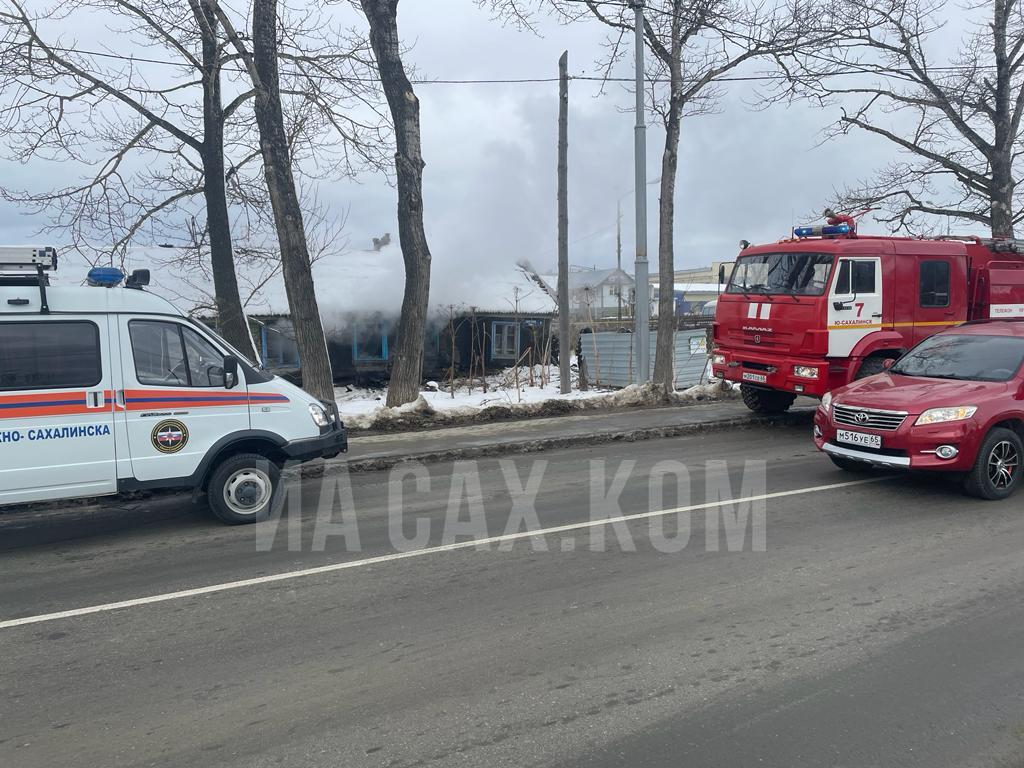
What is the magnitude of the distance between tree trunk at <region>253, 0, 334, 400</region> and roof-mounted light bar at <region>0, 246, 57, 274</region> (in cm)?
668

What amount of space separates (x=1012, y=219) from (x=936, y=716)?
59.5 feet

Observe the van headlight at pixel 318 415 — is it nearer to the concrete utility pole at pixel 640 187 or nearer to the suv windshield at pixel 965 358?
the suv windshield at pixel 965 358

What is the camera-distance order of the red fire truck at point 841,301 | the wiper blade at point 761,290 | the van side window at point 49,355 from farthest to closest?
1. the wiper blade at point 761,290
2. the red fire truck at point 841,301
3. the van side window at point 49,355

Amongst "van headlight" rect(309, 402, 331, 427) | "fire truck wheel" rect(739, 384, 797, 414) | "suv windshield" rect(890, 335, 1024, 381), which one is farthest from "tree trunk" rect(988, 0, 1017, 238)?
"van headlight" rect(309, 402, 331, 427)

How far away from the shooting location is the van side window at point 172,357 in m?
6.63

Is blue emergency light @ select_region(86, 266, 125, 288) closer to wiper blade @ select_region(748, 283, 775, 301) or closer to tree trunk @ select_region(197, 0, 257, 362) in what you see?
wiper blade @ select_region(748, 283, 775, 301)

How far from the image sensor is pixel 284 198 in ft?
42.2

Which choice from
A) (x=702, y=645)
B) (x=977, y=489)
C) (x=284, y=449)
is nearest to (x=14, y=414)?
(x=284, y=449)

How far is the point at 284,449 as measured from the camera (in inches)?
283

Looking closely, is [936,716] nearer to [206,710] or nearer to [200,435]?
[206,710]

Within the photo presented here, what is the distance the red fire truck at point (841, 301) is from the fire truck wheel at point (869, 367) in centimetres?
2

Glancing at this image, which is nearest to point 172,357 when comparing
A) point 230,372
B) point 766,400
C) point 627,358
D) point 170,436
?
point 230,372

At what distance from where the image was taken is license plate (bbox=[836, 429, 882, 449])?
7477 millimetres

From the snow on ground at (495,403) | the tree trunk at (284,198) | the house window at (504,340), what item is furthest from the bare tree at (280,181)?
the house window at (504,340)
